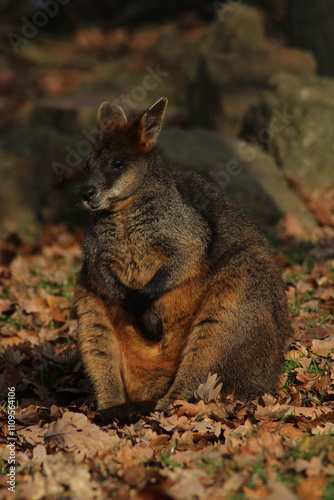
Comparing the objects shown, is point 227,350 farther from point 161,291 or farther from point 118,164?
point 118,164

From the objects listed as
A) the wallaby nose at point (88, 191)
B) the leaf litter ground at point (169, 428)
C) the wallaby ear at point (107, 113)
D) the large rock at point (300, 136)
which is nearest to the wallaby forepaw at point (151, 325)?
the leaf litter ground at point (169, 428)

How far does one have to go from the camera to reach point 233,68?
46.0 feet

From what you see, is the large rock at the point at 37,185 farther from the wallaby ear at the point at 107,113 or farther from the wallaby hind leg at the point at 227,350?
the wallaby hind leg at the point at 227,350

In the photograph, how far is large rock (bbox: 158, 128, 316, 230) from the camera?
10492mm

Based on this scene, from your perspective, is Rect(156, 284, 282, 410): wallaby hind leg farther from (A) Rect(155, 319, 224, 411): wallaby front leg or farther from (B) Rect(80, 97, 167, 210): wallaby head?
(B) Rect(80, 97, 167, 210): wallaby head

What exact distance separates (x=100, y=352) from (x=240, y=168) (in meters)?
6.13

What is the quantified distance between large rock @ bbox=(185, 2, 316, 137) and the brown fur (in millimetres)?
7793

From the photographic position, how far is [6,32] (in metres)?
21.0

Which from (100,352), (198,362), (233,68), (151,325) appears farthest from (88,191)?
(233,68)

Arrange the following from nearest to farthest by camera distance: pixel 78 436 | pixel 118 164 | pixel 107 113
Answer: pixel 78 436 < pixel 118 164 < pixel 107 113

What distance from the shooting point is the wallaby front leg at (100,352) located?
5.46 m

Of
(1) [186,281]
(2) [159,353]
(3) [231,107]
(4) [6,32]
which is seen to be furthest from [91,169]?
(4) [6,32]

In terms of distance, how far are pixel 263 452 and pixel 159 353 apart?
1.66 m

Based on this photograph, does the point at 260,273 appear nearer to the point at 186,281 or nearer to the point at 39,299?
the point at 186,281
